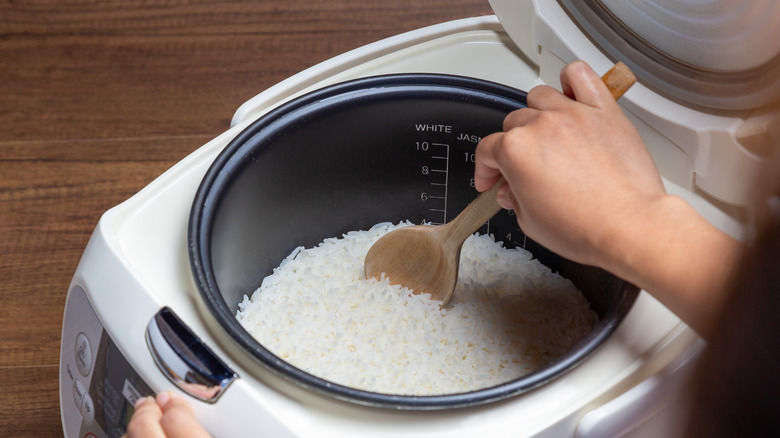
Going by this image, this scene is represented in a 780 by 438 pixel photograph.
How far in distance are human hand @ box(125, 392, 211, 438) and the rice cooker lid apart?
1.77ft

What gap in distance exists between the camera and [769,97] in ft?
2.18

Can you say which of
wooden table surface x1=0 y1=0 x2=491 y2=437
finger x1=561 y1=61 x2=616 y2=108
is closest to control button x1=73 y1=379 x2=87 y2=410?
wooden table surface x1=0 y1=0 x2=491 y2=437

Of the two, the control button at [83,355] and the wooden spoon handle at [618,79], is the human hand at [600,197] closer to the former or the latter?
the wooden spoon handle at [618,79]

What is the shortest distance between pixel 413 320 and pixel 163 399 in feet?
0.97

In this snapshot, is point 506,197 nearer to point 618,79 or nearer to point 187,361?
point 618,79

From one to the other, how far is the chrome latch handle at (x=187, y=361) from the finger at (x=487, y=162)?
292mm

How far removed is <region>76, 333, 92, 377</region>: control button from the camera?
0.75 metres

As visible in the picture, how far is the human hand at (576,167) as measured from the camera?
615 mm

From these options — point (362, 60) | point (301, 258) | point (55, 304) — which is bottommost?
point (55, 304)

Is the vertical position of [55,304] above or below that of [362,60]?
below

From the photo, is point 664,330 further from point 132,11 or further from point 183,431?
point 132,11

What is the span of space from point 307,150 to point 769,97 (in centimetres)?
47

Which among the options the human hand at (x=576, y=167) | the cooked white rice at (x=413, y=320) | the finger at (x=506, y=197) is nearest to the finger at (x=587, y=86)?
the human hand at (x=576, y=167)

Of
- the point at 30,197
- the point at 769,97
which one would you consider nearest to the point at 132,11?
the point at 30,197
